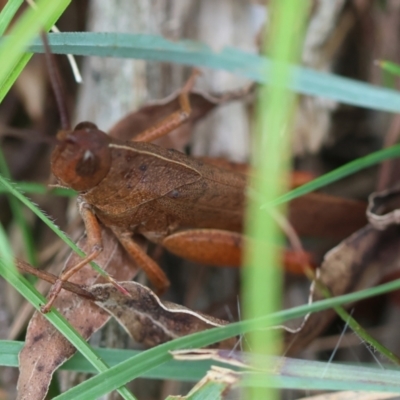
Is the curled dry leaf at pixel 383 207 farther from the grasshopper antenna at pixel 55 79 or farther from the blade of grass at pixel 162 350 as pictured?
the grasshopper antenna at pixel 55 79

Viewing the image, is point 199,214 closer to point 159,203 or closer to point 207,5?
point 159,203

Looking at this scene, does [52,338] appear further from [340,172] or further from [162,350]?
[340,172]

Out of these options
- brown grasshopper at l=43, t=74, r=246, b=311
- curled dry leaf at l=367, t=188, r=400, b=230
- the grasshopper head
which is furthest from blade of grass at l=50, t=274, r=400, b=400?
curled dry leaf at l=367, t=188, r=400, b=230

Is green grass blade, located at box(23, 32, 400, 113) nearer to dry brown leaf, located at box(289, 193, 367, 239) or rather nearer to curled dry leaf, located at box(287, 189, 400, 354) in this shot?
curled dry leaf, located at box(287, 189, 400, 354)

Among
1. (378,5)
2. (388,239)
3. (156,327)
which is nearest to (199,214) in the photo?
(156,327)

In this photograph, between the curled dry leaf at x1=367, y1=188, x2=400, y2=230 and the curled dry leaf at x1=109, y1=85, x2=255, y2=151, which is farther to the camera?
the curled dry leaf at x1=109, y1=85, x2=255, y2=151
